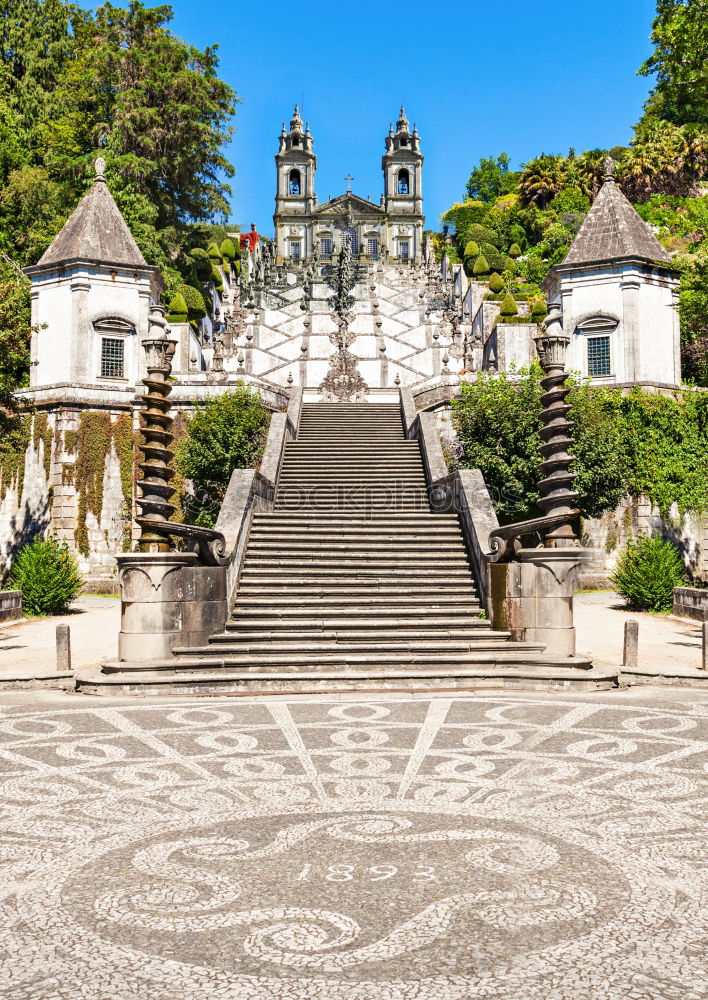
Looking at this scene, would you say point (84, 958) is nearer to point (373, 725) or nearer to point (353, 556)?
point (373, 725)

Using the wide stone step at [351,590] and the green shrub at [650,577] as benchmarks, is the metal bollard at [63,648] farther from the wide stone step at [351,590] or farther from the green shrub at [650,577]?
the green shrub at [650,577]

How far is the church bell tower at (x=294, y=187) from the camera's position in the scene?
95.9 metres

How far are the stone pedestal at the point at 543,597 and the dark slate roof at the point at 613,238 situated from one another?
65.5 feet

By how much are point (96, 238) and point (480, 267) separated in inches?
1742

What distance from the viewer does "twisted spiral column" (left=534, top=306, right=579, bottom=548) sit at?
12.2 meters

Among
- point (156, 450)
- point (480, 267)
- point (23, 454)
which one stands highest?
point (480, 267)

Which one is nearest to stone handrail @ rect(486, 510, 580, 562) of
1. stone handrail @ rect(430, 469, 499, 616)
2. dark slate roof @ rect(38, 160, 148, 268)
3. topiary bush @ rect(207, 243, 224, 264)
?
stone handrail @ rect(430, 469, 499, 616)

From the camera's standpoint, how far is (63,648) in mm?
11578

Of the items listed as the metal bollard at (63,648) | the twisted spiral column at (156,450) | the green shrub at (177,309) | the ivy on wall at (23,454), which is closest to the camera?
the metal bollard at (63,648)

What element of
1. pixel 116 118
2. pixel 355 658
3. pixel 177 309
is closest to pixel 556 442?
pixel 355 658

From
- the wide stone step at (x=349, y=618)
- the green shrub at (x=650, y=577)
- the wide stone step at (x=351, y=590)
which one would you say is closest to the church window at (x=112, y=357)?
the wide stone step at (x=351, y=590)

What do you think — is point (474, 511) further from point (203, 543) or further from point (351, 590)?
point (203, 543)

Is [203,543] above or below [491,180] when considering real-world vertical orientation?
below

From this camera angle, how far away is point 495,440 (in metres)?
23.6
